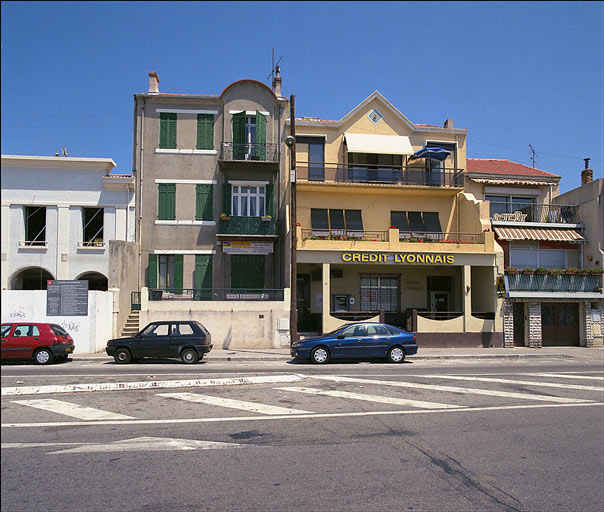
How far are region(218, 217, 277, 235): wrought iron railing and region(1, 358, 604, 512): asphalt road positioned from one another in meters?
12.7

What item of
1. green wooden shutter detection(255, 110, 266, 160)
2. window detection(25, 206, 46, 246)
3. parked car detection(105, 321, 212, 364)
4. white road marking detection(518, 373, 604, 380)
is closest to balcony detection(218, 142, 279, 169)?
green wooden shutter detection(255, 110, 266, 160)

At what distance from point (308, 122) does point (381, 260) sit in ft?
28.8

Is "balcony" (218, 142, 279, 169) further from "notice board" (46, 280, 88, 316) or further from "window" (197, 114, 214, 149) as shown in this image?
"notice board" (46, 280, 88, 316)

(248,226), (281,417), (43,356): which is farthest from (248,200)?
(281,417)

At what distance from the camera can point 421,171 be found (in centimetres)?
2791

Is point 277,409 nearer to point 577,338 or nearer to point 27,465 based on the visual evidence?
point 27,465

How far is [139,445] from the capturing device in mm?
7367

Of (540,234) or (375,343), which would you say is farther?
(540,234)

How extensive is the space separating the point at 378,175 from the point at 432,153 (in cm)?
312

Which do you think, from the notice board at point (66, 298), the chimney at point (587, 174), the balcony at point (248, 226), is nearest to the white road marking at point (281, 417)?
the notice board at point (66, 298)

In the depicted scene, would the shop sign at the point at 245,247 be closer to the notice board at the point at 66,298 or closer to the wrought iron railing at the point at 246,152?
the wrought iron railing at the point at 246,152

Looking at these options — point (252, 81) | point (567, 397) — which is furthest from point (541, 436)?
point (252, 81)

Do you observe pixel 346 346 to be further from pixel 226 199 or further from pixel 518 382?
pixel 226 199

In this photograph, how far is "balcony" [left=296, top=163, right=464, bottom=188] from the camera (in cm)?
2702
